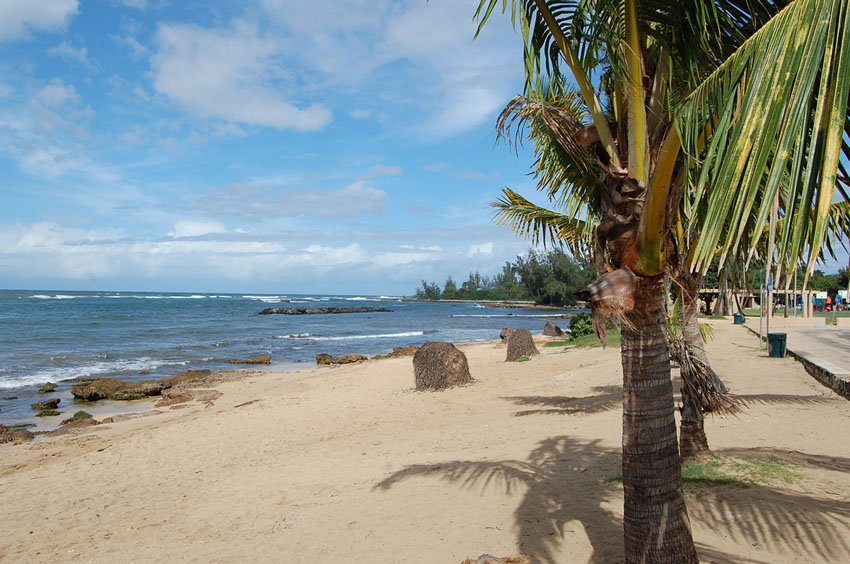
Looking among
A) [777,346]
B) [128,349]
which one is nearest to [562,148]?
[777,346]

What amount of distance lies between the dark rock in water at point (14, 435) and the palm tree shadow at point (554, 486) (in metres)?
8.47

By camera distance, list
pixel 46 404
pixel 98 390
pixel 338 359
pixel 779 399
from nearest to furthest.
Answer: pixel 779 399 < pixel 46 404 < pixel 98 390 < pixel 338 359

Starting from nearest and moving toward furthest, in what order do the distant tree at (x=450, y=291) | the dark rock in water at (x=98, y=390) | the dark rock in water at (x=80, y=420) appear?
the dark rock in water at (x=80, y=420), the dark rock in water at (x=98, y=390), the distant tree at (x=450, y=291)

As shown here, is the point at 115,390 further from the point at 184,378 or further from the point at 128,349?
the point at 128,349

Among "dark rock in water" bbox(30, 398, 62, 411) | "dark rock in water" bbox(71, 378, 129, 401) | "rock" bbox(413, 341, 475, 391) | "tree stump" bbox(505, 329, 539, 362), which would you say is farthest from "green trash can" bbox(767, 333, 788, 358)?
"dark rock in water" bbox(30, 398, 62, 411)

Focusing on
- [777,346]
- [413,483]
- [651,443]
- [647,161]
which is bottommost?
[413,483]

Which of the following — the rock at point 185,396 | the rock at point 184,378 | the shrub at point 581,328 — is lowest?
the rock at point 185,396

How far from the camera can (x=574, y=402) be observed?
32.9 ft

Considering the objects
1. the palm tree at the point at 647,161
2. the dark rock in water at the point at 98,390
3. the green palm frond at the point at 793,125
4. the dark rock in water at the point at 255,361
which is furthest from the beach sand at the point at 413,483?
the dark rock in water at the point at 255,361

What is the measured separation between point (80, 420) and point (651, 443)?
12.7 meters

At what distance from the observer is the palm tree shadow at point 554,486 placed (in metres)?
4.25

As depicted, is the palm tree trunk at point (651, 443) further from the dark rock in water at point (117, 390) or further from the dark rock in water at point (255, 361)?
the dark rock in water at point (255, 361)

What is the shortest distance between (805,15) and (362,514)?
4924 millimetres

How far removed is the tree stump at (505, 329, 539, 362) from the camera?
1832cm
